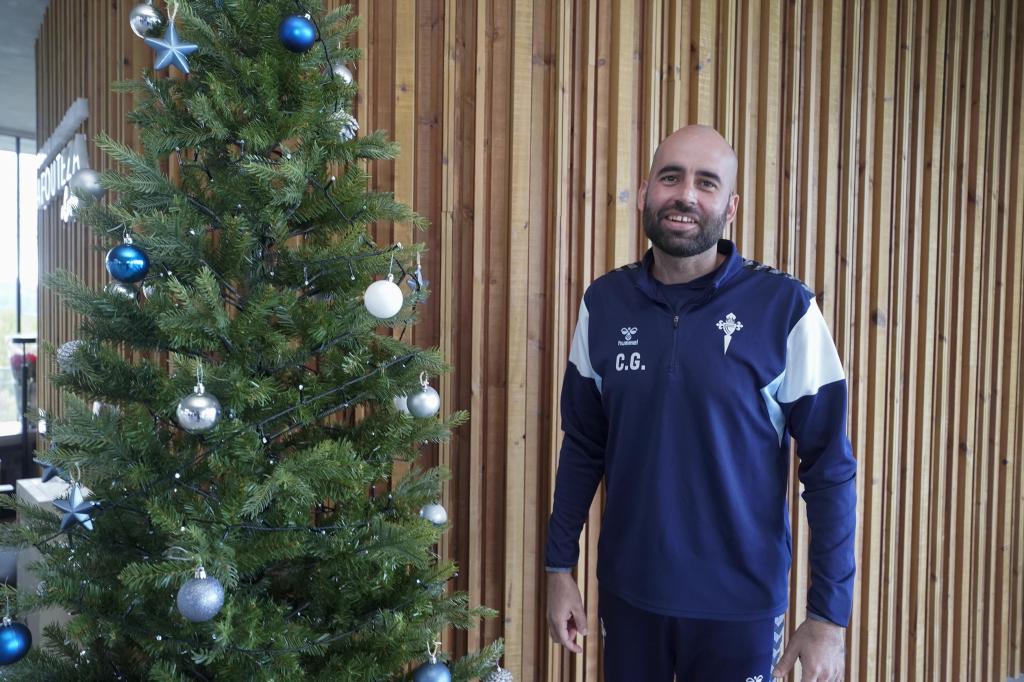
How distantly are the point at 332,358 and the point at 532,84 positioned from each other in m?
1.31

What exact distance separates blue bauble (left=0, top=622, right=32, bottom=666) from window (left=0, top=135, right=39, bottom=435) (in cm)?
905

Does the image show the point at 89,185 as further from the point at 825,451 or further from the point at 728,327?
the point at 825,451

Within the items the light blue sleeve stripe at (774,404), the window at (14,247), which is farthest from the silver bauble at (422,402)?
the window at (14,247)

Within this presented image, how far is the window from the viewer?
895 cm

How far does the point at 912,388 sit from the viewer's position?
10.1 feet

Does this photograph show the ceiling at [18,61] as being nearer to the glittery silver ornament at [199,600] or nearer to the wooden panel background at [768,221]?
the wooden panel background at [768,221]

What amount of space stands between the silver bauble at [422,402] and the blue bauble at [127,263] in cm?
60

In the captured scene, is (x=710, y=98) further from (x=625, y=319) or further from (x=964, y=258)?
(x=964, y=258)

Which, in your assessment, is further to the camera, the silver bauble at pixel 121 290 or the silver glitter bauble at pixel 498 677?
the silver glitter bauble at pixel 498 677

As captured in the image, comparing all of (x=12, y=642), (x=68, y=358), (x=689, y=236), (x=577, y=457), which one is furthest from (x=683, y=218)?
(x=12, y=642)

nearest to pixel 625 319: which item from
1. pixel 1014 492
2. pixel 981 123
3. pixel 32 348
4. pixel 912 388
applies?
pixel 912 388

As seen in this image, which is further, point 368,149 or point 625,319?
point 625,319

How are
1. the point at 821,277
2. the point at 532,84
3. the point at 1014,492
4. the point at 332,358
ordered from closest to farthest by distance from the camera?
the point at 332,358
the point at 532,84
the point at 821,277
the point at 1014,492

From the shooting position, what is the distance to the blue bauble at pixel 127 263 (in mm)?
1344
